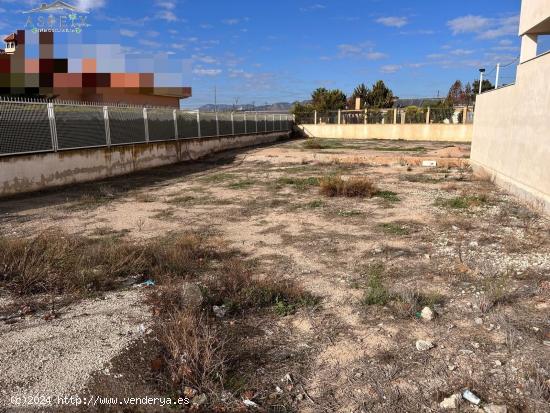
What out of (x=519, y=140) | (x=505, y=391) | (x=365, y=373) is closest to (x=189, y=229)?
(x=365, y=373)

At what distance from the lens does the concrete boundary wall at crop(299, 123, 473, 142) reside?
28797 millimetres

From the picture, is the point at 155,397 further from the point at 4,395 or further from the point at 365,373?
the point at 365,373

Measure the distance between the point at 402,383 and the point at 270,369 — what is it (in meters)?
0.94

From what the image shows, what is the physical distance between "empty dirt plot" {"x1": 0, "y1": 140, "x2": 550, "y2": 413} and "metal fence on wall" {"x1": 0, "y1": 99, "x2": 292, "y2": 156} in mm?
3137

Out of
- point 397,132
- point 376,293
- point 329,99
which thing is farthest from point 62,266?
point 329,99

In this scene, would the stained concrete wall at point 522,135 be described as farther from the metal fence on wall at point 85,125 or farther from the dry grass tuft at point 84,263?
the metal fence on wall at point 85,125

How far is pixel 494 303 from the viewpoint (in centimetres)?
408

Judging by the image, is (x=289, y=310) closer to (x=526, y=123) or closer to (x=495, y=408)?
(x=495, y=408)

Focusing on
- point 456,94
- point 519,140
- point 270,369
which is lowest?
point 270,369

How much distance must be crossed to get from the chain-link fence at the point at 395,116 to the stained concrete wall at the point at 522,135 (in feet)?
56.6

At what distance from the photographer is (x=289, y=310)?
3.98 meters

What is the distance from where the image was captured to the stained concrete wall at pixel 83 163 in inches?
397

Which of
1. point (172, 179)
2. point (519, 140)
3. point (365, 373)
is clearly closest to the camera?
point (365, 373)

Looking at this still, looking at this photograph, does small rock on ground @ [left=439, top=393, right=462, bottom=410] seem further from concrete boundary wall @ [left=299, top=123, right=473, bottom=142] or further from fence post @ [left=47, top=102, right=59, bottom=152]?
concrete boundary wall @ [left=299, top=123, right=473, bottom=142]
